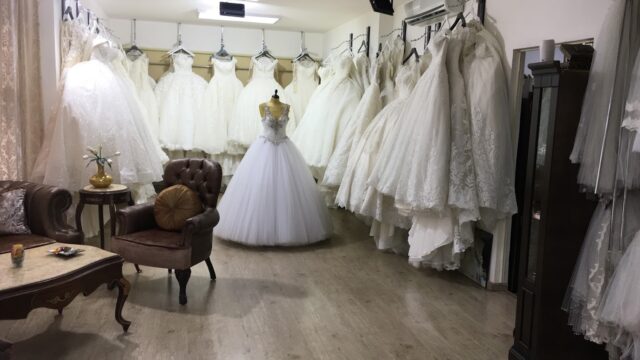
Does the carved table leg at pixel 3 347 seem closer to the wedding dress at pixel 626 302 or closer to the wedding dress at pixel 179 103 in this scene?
the wedding dress at pixel 626 302

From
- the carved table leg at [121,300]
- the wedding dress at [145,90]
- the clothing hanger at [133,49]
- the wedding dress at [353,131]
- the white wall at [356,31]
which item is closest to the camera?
the carved table leg at [121,300]

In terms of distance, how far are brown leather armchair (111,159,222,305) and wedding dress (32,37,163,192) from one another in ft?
1.93

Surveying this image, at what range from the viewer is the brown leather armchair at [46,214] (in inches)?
123

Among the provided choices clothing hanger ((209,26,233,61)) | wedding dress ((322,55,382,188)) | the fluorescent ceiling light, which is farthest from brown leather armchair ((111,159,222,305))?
clothing hanger ((209,26,233,61))

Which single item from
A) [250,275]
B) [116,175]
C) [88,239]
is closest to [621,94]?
[250,275]

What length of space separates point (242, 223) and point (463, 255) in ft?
6.09

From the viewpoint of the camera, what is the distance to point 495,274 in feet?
11.9

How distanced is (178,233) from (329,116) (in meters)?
2.42

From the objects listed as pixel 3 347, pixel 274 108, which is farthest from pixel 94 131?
pixel 3 347

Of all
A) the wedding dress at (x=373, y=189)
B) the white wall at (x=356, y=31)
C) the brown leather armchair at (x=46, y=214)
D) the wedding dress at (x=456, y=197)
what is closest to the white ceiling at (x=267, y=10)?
the white wall at (x=356, y=31)

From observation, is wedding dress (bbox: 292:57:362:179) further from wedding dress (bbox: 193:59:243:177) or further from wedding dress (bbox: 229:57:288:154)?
wedding dress (bbox: 193:59:243:177)

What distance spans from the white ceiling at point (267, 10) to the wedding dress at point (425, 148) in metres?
1.80

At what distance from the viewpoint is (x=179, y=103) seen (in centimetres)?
639

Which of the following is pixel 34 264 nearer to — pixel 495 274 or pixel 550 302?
pixel 550 302
